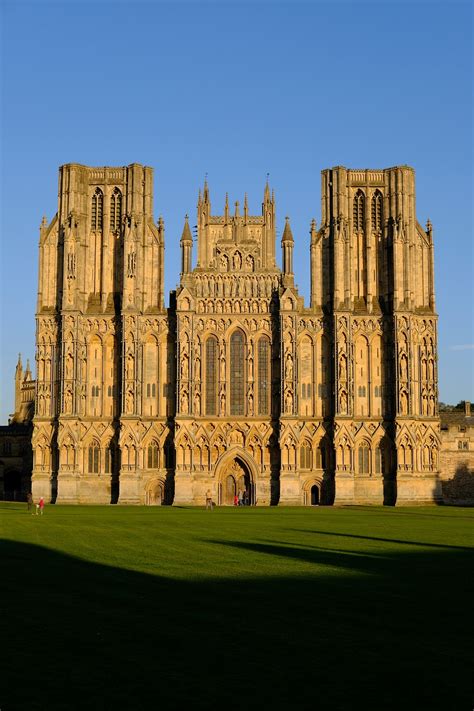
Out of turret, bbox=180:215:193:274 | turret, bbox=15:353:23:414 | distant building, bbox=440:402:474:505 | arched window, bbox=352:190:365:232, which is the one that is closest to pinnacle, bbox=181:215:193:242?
turret, bbox=180:215:193:274

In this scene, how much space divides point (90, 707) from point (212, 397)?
72.1m

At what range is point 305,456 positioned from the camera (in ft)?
273

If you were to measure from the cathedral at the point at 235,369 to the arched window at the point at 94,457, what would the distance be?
3.3 inches

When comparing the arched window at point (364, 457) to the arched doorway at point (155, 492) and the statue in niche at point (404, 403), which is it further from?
the arched doorway at point (155, 492)

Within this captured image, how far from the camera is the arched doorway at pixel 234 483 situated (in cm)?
8381

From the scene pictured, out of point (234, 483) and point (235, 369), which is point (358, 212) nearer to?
point (235, 369)

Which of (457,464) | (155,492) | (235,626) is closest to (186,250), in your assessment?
(155,492)

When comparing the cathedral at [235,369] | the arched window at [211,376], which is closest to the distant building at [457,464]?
the cathedral at [235,369]

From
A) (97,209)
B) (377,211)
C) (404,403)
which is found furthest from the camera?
(97,209)

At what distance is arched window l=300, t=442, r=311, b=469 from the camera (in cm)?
8312

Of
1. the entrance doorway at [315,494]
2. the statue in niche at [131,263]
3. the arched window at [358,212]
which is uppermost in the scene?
the arched window at [358,212]

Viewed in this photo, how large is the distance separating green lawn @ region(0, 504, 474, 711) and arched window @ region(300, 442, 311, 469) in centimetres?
4952

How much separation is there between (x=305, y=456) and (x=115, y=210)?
27.2m

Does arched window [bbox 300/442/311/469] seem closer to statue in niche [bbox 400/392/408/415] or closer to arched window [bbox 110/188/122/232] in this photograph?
statue in niche [bbox 400/392/408/415]
